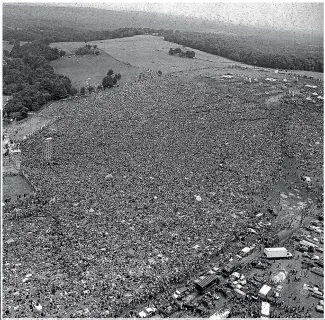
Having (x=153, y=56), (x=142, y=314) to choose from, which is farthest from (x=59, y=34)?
(x=142, y=314)

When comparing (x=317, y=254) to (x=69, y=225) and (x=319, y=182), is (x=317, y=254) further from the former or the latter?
(x=69, y=225)

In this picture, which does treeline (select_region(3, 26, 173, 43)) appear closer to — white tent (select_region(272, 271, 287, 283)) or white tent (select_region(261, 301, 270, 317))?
white tent (select_region(272, 271, 287, 283))

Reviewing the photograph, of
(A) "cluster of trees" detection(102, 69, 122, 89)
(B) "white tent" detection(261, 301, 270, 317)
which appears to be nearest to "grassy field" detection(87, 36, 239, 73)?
(A) "cluster of trees" detection(102, 69, 122, 89)

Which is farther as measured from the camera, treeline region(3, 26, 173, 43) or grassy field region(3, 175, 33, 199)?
treeline region(3, 26, 173, 43)

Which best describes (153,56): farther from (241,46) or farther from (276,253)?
(276,253)

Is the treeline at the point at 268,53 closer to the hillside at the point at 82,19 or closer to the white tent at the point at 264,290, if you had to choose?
the hillside at the point at 82,19

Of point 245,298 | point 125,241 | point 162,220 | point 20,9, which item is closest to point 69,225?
point 125,241
